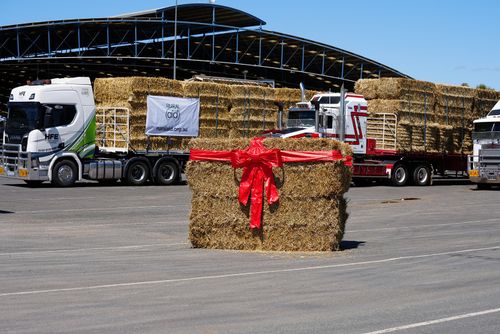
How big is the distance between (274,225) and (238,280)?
2.90 m

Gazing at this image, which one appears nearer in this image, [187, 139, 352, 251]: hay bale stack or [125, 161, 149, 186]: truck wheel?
[187, 139, 352, 251]: hay bale stack

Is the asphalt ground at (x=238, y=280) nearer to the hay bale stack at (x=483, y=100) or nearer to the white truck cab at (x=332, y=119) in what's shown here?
the white truck cab at (x=332, y=119)

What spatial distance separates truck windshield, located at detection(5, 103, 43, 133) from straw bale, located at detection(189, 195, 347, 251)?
16.1m

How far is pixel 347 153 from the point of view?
13.3m

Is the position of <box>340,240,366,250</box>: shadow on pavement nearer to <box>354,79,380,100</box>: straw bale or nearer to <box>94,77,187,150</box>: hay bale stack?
<box>94,77,187,150</box>: hay bale stack

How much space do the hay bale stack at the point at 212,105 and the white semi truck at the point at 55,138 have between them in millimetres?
4264

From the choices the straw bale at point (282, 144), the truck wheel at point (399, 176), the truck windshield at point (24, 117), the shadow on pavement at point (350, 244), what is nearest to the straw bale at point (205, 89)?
the truck windshield at point (24, 117)

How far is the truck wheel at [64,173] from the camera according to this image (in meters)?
28.6

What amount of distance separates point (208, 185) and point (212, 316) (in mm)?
5575

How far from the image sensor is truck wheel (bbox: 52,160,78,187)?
28.6 m

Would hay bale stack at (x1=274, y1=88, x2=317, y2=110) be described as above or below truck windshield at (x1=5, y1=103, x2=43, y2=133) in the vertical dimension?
above

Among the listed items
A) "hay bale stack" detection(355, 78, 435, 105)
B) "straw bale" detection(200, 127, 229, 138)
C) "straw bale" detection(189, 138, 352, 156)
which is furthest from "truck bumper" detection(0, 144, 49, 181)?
"straw bale" detection(189, 138, 352, 156)

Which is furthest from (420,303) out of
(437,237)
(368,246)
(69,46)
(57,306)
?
(69,46)

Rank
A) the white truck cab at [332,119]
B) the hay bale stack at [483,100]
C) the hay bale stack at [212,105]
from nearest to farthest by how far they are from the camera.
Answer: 1. the white truck cab at [332,119]
2. the hay bale stack at [212,105]
3. the hay bale stack at [483,100]
